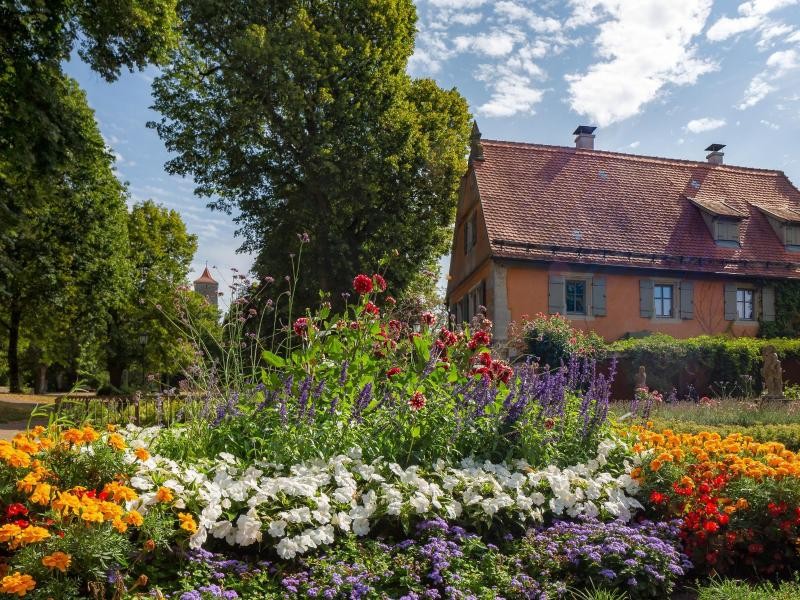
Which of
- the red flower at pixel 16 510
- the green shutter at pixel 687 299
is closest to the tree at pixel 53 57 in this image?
the red flower at pixel 16 510

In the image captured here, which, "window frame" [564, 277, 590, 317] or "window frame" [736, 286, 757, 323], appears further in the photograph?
"window frame" [736, 286, 757, 323]

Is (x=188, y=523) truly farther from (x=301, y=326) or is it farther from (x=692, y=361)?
(x=692, y=361)

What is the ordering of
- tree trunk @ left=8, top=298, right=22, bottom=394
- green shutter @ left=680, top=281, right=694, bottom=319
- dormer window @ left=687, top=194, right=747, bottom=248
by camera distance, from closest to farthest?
green shutter @ left=680, top=281, right=694, bottom=319
dormer window @ left=687, top=194, right=747, bottom=248
tree trunk @ left=8, top=298, right=22, bottom=394

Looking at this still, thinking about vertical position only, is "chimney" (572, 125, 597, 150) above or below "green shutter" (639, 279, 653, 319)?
above

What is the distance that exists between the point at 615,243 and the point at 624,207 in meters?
2.32

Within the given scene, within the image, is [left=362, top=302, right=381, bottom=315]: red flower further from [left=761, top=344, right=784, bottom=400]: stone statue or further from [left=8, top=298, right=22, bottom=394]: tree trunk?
[left=8, top=298, right=22, bottom=394]: tree trunk

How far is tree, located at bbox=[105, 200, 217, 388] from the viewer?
35.7 metres

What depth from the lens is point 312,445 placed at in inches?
195

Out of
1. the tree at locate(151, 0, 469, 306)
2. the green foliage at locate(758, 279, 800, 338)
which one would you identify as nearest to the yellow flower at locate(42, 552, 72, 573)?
the tree at locate(151, 0, 469, 306)

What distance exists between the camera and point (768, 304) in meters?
24.2

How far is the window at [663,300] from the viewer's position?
2348 cm

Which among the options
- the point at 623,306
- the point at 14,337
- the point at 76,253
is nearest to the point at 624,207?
the point at 623,306

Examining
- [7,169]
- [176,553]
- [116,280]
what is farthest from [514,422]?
[116,280]

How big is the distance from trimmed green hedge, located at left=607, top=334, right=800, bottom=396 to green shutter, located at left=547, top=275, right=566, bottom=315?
2987 millimetres
